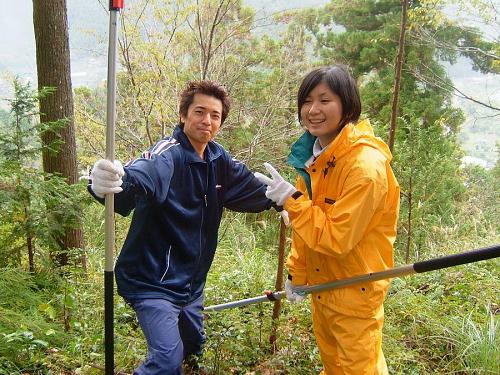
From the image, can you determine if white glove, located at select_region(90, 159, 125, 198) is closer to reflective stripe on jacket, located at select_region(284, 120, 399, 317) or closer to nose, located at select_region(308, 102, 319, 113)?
reflective stripe on jacket, located at select_region(284, 120, 399, 317)

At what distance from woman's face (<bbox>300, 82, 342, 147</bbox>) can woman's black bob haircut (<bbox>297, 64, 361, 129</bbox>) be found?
2cm

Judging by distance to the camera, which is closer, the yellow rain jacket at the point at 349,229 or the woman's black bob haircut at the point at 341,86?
the yellow rain jacket at the point at 349,229

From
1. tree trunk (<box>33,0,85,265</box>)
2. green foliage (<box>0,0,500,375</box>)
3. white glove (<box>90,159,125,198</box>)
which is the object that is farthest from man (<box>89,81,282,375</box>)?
tree trunk (<box>33,0,85,265</box>)

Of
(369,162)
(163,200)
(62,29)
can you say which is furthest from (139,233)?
(62,29)

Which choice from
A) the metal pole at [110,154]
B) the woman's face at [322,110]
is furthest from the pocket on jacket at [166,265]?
the woman's face at [322,110]

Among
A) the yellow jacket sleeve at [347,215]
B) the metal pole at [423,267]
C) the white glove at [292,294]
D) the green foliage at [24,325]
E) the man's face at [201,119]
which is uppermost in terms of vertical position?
the man's face at [201,119]

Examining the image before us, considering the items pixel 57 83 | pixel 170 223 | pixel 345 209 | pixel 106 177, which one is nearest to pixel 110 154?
pixel 106 177

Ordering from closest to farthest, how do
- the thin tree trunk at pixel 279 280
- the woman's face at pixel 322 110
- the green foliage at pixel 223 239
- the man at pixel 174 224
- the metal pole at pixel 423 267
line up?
the metal pole at pixel 423 267
the woman's face at pixel 322 110
the man at pixel 174 224
the green foliage at pixel 223 239
the thin tree trunk at pixel 279 280

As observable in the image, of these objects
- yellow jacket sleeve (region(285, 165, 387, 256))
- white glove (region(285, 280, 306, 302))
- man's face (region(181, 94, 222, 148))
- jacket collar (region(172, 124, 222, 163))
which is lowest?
white glove (region(285, 280, 306, 302))

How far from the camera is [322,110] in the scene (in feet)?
7.45

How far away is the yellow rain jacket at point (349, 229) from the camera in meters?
2.08

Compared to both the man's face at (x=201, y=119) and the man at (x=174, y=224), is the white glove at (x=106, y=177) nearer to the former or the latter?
the man at (x=174, y=224)

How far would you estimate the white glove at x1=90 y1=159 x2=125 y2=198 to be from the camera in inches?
85.0

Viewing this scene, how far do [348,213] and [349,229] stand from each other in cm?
8
